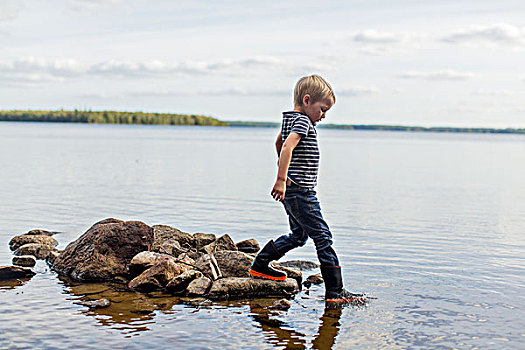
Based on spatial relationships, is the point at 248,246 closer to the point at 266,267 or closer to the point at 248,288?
the point at 266,267

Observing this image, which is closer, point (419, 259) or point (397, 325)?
point (397, 325)

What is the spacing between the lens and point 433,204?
1988cm

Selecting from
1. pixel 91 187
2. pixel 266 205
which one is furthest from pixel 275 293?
pixel 91 187

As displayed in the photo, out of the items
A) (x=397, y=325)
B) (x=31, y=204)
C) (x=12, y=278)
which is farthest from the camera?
(x=31, y=204)

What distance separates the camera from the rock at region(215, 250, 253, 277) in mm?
8828

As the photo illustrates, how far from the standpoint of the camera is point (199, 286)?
26.5 ft

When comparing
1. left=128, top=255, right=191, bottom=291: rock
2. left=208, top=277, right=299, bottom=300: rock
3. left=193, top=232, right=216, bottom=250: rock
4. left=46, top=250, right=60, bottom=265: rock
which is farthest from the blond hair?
left=46, top=250, right=60, bottom=265: rock

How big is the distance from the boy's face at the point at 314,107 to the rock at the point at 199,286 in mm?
2494

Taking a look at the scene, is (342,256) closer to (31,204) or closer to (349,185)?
(31,204)

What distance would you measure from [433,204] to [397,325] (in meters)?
13.5

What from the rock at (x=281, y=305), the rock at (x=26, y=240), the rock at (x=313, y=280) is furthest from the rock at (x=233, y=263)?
the rock at (x=26, y=240)

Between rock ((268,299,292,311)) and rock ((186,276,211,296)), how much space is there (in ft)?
3.20

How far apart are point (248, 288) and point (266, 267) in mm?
397

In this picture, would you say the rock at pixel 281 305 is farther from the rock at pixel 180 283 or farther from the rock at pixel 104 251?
the rock at pixel 104 251
